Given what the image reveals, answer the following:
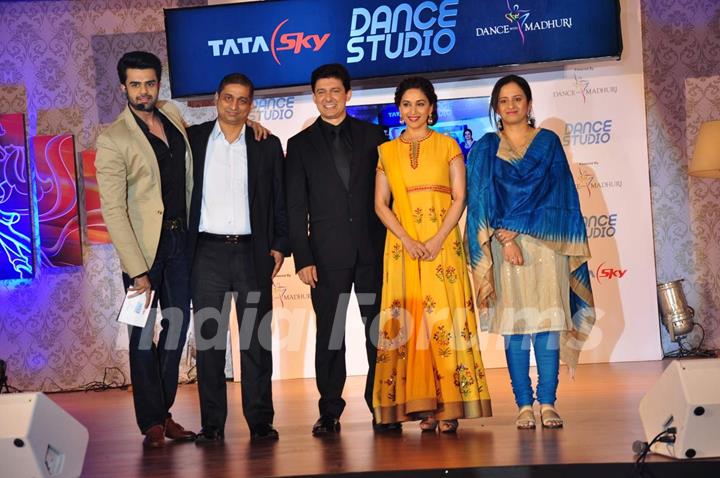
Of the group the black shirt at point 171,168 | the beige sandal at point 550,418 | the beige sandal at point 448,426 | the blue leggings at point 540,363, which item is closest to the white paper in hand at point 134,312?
the black shirt at point 171,168

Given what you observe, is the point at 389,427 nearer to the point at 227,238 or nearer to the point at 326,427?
the point at 326,427

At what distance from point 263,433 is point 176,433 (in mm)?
438

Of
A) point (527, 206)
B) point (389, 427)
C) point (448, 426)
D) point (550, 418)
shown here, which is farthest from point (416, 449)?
point (527, 206)

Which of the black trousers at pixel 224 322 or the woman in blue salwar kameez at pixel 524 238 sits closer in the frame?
the woman in blue salwar kameez at pixel 524 238

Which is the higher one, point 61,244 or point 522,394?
point 61,244

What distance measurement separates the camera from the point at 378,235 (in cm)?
438

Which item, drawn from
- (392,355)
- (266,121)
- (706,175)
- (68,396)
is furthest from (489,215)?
(68,396)

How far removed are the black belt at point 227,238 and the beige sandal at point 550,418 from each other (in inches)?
56.7

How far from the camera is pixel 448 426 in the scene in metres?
4.06

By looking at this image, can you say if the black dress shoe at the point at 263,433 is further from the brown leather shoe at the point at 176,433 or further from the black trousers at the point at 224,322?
the brown leather shoe at the point at 176,433

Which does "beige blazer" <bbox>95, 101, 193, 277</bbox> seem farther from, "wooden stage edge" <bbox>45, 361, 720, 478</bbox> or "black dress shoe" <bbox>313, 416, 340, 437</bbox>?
"black dress shoe" <bbox>313, 416, 340, 437</bbox>

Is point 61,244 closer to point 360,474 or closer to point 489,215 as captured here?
point 489,215

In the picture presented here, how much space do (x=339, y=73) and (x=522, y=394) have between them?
157 cm

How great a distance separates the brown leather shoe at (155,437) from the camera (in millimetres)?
4230
